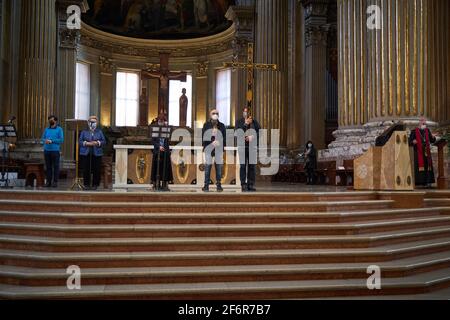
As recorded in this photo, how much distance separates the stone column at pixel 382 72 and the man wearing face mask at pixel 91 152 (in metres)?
5.94

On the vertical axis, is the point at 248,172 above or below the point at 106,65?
below

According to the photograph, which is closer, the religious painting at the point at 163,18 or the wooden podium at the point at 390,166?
the wooden podium at the point at 390,166

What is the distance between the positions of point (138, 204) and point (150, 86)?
24.2 m

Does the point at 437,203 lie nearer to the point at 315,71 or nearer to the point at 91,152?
the point at 91,152

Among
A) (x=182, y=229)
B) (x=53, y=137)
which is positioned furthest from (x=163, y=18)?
(x=182, y=229)

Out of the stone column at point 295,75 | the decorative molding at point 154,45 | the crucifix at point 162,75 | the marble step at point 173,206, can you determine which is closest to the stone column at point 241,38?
the decorative molding at point 154,45

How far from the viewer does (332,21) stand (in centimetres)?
2134

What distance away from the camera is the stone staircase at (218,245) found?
627cm

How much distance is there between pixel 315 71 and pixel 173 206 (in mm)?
13933

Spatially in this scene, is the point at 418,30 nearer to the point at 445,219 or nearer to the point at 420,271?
the point at 445,219

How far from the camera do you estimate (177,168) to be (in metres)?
13.1

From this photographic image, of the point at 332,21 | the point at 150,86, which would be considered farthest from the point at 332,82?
the point at 150,86

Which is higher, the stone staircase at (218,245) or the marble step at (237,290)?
the stone staircase at (218,245)

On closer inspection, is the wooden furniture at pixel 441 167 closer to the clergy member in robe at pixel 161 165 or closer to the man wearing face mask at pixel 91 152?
the clergy member in robe at pixel 161 165
